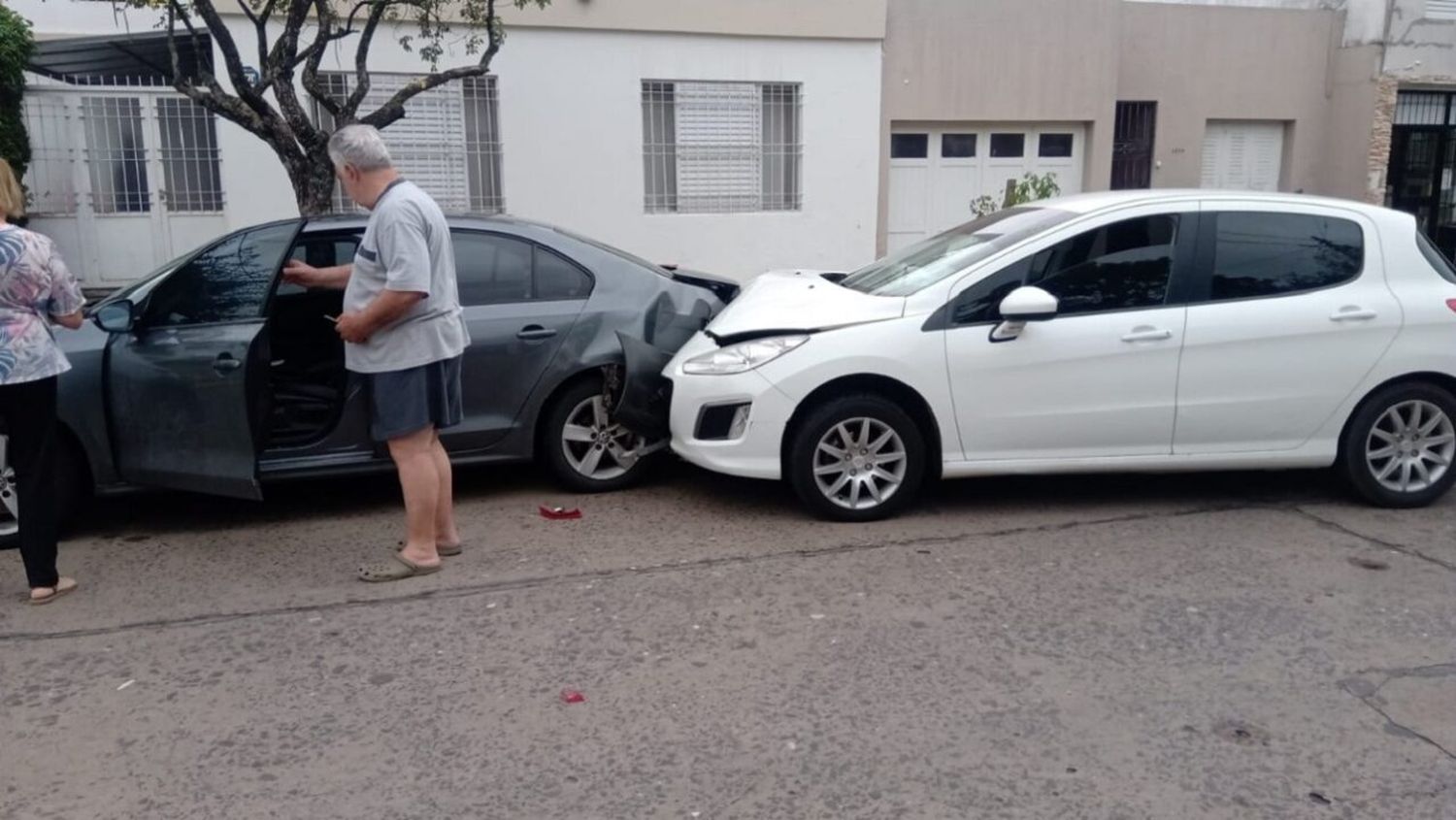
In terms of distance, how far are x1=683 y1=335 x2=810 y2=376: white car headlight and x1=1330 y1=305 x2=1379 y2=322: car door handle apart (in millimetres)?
2681

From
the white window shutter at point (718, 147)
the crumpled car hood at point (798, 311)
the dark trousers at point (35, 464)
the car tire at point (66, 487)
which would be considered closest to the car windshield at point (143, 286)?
the car tire at point (66, 487)

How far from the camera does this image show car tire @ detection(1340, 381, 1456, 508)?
6.04 meters

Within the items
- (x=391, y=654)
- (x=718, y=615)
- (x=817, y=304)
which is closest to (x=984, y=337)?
(x=817, y=304)

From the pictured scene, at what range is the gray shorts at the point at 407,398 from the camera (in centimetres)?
496

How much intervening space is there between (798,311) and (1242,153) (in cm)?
1175

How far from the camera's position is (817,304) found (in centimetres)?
604

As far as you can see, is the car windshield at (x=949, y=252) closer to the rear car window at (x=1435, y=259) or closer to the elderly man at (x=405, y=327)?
the rear car window at (x=1435, y=259)

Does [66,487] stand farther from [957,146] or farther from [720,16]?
[957,146]

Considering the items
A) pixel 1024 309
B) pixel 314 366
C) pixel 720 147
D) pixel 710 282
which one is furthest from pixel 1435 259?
pixel 720 147

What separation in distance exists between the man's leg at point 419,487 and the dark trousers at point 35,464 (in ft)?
4.48

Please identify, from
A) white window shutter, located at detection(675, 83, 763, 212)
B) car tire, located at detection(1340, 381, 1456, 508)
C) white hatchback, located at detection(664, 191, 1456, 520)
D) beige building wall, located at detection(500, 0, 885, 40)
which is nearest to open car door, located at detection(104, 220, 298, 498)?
white hatchback, located at detection(664, 191, 1456, 520)

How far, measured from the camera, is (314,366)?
247 inches

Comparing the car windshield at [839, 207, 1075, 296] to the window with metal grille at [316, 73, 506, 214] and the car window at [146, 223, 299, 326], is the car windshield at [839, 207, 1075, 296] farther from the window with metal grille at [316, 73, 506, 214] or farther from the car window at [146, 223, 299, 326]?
the window with metal grille at [316, 73, 506, 214]

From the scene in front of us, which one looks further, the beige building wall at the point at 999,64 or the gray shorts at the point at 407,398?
the beige building wall at the point at 999,64
